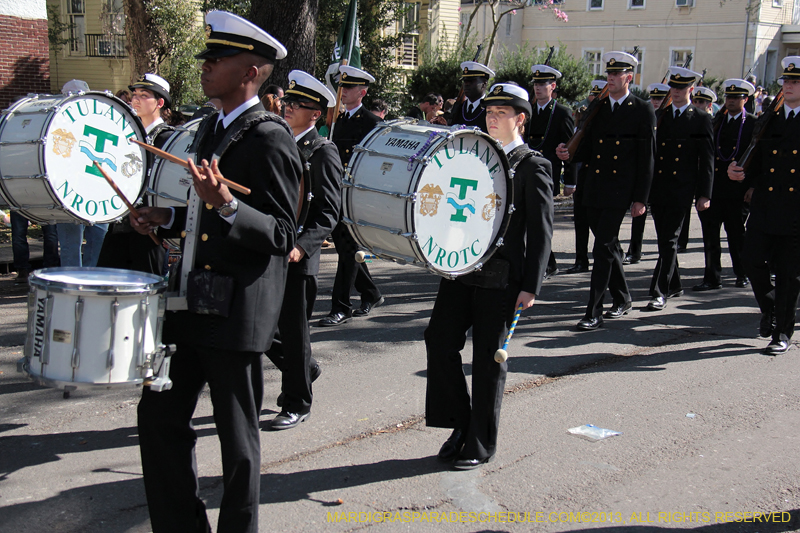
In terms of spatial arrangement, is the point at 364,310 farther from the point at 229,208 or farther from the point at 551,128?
the point at 229,208

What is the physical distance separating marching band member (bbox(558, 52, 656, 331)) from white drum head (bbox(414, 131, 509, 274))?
3.52 m

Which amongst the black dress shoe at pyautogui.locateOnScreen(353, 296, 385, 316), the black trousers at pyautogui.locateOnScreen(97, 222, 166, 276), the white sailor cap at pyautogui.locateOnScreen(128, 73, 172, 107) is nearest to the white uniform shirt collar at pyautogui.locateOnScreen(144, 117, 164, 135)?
the white sailor cap at pyautogui.locateOnScreen(128, 73, 172, 107)

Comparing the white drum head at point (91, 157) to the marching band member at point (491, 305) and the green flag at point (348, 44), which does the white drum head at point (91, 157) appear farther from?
the green flag at point (348, 44)

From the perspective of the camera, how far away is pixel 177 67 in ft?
63.1

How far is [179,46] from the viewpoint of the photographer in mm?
19312

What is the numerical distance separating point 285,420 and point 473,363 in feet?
4.21

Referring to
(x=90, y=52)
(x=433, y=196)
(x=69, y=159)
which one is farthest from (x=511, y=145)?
(x=90, y=52)

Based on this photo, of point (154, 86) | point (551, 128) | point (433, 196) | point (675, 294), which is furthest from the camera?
point (551, 128)

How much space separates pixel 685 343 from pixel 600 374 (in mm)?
1369

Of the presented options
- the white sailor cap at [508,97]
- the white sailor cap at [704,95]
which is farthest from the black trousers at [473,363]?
the white sailor cap at [704,95]

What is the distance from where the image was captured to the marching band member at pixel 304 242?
4.89m

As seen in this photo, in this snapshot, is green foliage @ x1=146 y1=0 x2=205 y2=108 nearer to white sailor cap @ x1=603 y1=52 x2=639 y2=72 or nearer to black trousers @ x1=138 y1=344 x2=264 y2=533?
white sailor cap @ x1=603 y1=52 x2=639 y2=72

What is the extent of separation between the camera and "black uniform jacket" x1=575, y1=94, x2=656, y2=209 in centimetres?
760

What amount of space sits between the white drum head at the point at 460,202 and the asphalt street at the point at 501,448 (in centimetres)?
120
